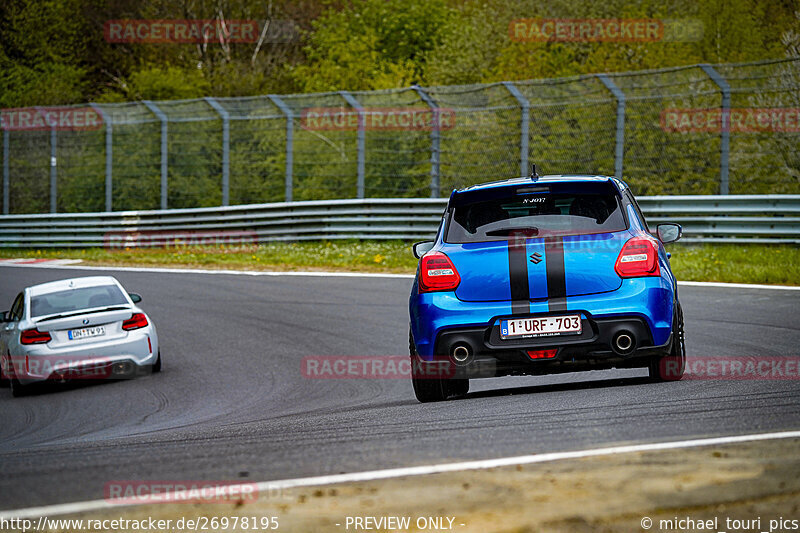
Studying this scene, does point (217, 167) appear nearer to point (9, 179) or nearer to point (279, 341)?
point (9, 179)

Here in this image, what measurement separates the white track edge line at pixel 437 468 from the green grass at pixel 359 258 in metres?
12.5

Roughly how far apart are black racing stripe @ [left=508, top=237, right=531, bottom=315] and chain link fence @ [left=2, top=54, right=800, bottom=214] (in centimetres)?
1368

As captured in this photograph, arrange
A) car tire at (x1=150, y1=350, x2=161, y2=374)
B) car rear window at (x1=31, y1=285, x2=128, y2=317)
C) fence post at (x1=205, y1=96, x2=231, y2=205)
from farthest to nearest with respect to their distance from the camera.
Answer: fence post at (x1=205, y1=96, x2=231, y2=205), car rear window at (x1=31, y1=285, x2=128, y2=317), car tire at (x1=150, y1=350, x2=161, y2=374)

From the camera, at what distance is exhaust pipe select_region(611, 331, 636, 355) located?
25.2 feet

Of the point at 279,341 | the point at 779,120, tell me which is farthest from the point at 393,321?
the point at 779,120

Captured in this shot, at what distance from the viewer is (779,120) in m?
21.6

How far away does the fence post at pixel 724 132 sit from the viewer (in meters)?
20.8

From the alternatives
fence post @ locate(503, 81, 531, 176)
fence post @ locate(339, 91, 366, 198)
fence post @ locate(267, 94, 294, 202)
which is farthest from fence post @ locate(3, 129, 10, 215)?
fence post @ locate(503, 81, 531, 176)

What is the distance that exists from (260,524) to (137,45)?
5671 cm
